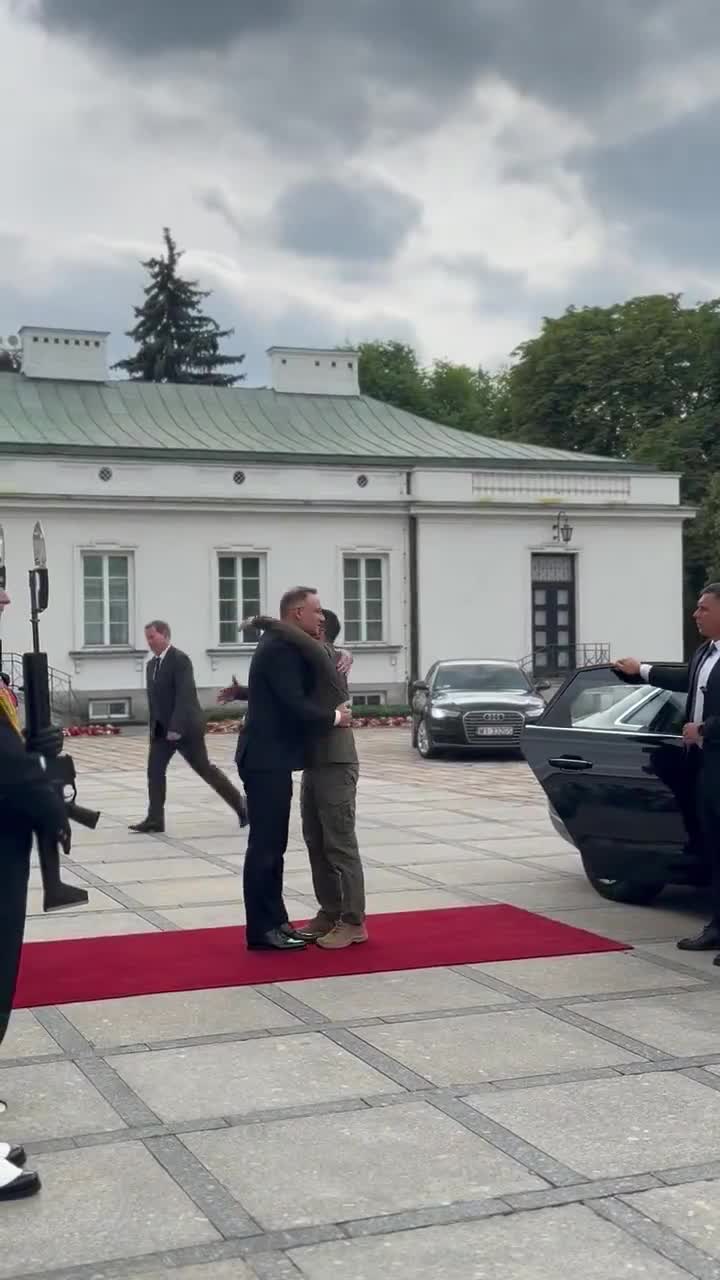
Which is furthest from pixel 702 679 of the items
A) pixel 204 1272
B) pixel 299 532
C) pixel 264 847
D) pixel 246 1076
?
pixel 299 532

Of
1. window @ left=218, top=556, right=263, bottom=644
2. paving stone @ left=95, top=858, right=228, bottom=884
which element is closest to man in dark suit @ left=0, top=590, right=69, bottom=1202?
paving stone @ left=95, top=858, right=228, bottom=884

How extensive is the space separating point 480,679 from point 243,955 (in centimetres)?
1625

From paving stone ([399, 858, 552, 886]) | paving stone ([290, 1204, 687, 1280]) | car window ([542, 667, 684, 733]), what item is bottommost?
paving stone ([399, 858, 552, 886])

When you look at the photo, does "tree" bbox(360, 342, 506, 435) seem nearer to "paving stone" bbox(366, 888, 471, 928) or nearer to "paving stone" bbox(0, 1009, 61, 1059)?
"paving stone" bbox(366, 888, 471, 928)

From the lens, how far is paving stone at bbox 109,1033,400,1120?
5.49 m

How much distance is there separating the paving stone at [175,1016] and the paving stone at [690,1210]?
235cm

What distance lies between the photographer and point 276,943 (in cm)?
816

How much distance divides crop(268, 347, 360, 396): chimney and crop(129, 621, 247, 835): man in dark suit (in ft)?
93.2

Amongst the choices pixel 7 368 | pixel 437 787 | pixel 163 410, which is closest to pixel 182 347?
pixel 7 368

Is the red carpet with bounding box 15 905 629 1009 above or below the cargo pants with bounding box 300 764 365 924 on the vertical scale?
below

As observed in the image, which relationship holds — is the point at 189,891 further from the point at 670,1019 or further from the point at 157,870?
the point at 670,1019

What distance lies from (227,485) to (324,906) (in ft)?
88.8

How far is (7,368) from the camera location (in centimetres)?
5750

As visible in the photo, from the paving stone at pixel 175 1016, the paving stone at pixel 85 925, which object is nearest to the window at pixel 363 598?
the paving stone at pixel 85 925
